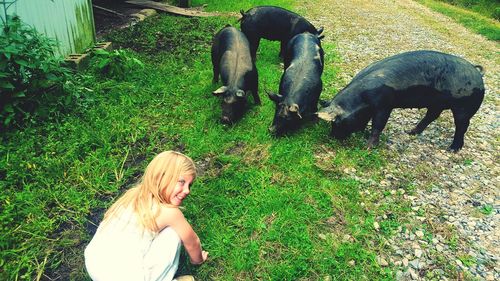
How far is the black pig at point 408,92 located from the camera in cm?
538

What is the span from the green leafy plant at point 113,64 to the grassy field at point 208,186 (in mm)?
119

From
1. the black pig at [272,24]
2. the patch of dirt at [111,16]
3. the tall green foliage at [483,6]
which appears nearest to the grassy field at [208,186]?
the black pig at [272,24]

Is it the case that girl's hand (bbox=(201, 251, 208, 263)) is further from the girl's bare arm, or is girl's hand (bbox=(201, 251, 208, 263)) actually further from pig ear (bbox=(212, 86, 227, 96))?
pig ear (bbox=(212, 86, 227, 96))

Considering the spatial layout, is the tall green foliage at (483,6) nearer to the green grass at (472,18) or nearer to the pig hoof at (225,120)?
the green grass at (472,18)

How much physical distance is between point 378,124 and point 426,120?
3.50ft

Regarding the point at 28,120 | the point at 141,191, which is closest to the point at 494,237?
the point at 141,191

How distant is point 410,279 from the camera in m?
3.58

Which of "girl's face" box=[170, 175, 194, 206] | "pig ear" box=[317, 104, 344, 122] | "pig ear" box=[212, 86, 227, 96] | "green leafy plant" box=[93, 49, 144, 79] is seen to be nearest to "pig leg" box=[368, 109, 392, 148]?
"pig ear" box=[317, 104, 344, 122]

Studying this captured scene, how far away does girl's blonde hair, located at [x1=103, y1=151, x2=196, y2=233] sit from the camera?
2.78 m

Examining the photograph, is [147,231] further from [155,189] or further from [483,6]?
[483,6]

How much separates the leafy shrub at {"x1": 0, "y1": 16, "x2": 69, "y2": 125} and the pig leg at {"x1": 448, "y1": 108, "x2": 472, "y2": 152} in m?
5.69

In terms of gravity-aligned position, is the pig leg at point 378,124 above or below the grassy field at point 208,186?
above

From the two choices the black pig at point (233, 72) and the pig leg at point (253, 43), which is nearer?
the black pig at point (233, 72)

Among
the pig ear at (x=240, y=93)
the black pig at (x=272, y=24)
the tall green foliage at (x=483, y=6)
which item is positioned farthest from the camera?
the tall green foliage at (x=483, y=6)
